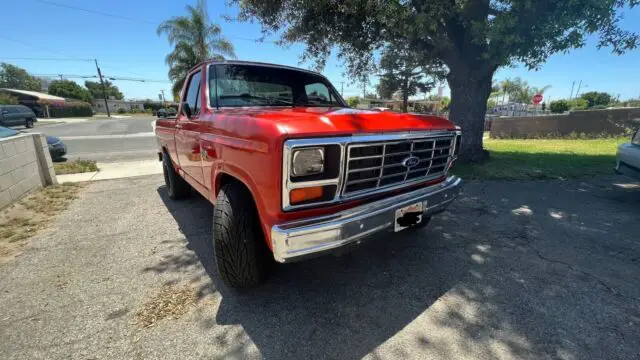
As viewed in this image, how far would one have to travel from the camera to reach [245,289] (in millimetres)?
2375

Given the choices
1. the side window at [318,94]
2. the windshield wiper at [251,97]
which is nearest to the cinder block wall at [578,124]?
the side window at [318,94]

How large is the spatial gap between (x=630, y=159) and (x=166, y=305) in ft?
21.0

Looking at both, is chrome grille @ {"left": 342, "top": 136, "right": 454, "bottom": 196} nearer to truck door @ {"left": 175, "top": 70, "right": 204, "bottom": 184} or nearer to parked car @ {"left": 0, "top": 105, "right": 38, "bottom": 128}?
truck door @ {"left": 175, "top": 70, "right": 204, "bottom": 184}

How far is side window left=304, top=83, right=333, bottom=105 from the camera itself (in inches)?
144

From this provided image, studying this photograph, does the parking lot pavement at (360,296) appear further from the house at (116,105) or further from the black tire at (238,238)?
the house at (116,105)

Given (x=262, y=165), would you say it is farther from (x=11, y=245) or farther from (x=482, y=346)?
(x=11, y=245)

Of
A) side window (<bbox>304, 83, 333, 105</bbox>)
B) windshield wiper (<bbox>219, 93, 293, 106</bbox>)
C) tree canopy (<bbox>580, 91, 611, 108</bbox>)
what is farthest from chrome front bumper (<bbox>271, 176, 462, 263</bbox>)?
Result: tree canopy (<bbox>580, 91, 611, 108</bbox>)

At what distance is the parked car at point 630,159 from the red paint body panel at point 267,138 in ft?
12.5

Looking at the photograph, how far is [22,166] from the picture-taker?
4965 mm

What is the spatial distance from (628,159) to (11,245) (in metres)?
8.41

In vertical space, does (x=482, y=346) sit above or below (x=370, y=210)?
below

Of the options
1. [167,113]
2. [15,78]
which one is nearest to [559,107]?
[167,113]

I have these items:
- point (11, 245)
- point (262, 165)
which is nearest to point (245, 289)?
point (262, 165)

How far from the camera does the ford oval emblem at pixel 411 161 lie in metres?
2.35
